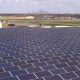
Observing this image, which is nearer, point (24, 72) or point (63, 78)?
point (63, 78)

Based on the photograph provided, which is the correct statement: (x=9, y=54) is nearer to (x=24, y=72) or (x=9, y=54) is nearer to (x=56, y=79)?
(x=24, y=72)

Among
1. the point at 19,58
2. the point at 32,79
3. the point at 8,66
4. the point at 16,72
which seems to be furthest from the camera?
the point at 19,58

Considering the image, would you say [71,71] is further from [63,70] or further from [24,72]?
[24,72]

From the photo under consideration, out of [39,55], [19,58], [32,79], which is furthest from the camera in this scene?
[39,55]

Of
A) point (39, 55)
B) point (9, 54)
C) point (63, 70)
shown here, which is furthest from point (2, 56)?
point (63, 70)

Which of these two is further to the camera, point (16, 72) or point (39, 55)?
point (39, 55)

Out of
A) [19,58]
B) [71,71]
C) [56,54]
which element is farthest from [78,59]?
[19,58]

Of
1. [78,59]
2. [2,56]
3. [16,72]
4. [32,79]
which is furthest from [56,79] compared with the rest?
[2,56]

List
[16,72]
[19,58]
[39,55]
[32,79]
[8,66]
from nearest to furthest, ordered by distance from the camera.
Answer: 1. [32,79]
2. [16,72]
3. [8,66]
4. [19,58]
5. [39,55]
